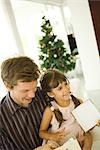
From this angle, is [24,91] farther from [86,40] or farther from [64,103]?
[86,40]

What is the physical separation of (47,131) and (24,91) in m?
0.35

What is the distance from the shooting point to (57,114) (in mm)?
1782

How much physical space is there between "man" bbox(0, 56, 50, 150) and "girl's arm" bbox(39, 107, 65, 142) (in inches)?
1.4

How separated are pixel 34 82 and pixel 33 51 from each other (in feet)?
17.6

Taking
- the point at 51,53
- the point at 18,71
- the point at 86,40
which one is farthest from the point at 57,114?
the point at 51,53

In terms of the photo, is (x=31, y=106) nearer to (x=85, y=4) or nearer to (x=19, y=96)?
(x=19, y=96)

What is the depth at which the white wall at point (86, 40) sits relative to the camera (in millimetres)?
4965

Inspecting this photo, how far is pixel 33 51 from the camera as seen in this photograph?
678 cm

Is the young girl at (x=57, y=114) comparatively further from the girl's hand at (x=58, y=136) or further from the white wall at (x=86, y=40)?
the white wall at (x=86, y=40)

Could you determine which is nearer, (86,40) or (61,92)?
(61,92)

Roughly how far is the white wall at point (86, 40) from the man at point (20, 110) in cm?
348

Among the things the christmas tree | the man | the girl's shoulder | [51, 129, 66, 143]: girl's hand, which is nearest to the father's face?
the man

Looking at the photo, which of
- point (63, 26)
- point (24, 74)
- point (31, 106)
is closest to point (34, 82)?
point (24, 74)

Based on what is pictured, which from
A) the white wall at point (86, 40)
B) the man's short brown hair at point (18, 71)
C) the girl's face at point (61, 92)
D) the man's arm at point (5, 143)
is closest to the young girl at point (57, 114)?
the girl's face at point (61, 92)
